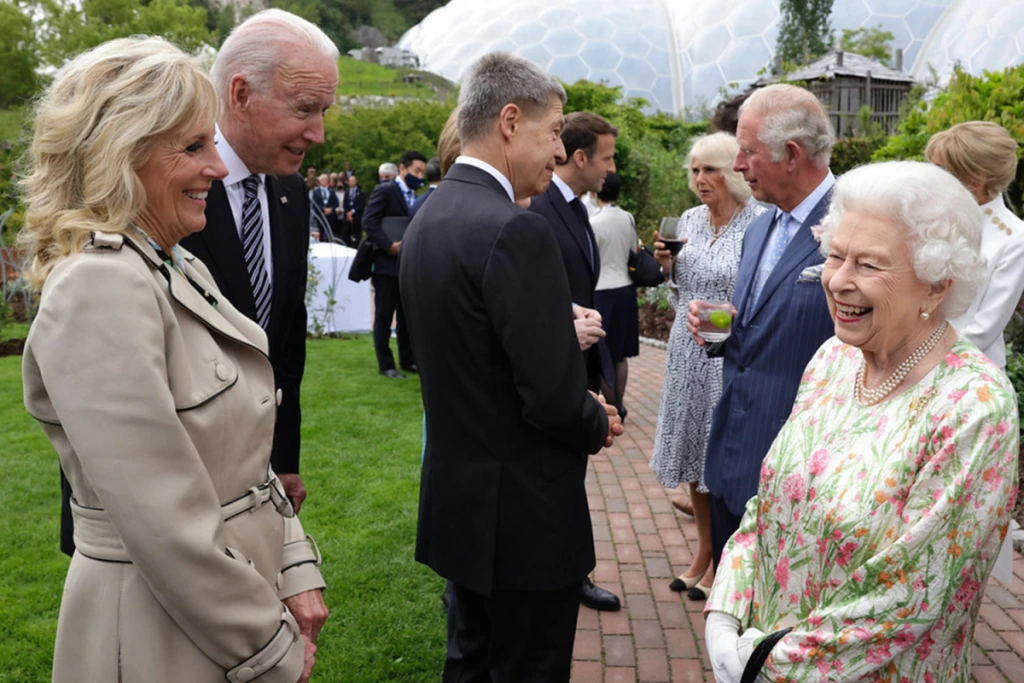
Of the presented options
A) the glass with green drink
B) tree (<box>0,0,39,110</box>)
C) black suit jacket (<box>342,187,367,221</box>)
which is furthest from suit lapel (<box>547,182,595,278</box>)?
tree (<box>0,0,39,110</box>)

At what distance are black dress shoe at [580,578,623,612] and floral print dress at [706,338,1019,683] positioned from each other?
6.83ft

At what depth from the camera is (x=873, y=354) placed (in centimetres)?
217

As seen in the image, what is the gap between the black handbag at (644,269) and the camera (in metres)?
6.21


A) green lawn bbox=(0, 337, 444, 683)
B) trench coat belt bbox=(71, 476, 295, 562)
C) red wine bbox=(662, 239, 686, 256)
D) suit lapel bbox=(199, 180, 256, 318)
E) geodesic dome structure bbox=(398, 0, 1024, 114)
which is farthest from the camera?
geodesic dome structure bbox=(398, 0, 1024, 114)

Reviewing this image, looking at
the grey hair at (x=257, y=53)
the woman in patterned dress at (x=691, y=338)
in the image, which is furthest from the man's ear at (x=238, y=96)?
the woman in patterned dress at (x=691, y=338)

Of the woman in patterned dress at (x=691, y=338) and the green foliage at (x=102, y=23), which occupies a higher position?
the green foliage at (x=102, y=23)

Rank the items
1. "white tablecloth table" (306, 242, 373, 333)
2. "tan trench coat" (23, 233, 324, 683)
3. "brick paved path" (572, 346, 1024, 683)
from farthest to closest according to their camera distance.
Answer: "white tablecloth table" (306, 242, 373, 333) < "brick paved path" (572, 346, 1024, 683) < "tan trench coat" (23, 233, 324, 683)

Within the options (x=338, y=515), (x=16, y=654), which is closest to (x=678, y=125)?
(x=338, y=515)

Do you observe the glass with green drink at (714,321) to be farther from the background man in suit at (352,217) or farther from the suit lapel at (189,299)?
the background man in suit at (352,217)

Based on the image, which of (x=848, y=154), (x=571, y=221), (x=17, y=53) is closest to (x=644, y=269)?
(x=571, y=221)

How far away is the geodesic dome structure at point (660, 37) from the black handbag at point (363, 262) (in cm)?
3082

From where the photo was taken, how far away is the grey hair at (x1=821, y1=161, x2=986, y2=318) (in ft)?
6.62

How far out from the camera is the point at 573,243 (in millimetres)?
3848

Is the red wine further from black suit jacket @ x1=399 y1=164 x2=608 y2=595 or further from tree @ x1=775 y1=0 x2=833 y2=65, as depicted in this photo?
tree @ x1=775 y1=0 x2=833 y2=65
